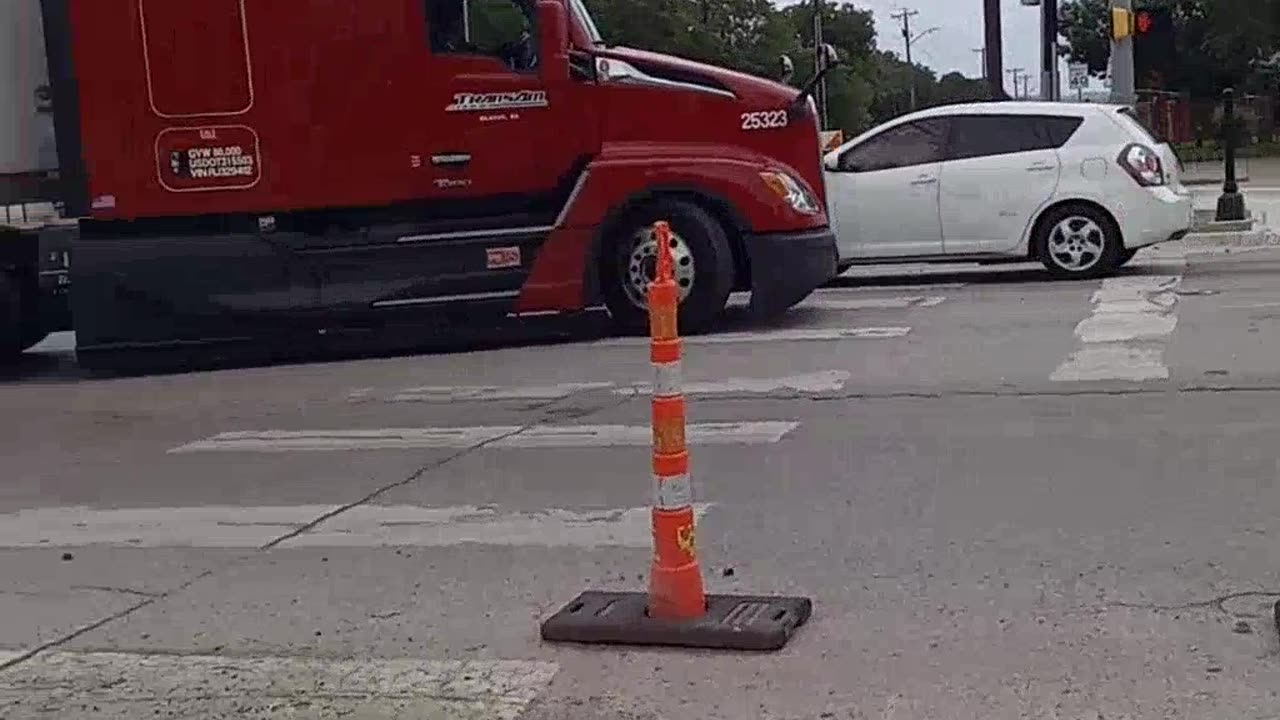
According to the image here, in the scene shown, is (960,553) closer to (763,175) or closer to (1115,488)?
(1115,488)

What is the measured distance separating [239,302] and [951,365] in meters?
5.19

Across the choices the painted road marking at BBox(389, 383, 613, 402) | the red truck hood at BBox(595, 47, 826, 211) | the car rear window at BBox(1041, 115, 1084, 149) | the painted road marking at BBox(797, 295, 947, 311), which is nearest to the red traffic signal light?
the car rear window at BBox(1041, 115, 1084, 149)

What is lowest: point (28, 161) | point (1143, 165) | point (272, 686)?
point (272, 686)

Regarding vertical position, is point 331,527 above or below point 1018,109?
below

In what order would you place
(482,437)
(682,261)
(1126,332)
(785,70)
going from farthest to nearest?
(785,70) → (682,261) → (1126,332) → (482,437)

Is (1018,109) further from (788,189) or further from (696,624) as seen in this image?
(696,624)

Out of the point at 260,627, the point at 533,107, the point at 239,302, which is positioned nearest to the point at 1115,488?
the point at 260,627

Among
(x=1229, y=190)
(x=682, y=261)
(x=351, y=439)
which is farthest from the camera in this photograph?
(x=1229, y=190)

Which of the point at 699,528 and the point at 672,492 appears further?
the point at 699,528

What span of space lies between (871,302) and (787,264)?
178cm

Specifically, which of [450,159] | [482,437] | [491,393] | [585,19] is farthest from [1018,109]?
[482,437]

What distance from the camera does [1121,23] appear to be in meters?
20.7

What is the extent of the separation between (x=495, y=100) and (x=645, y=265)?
1600 mm

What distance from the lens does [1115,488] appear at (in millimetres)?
7418
